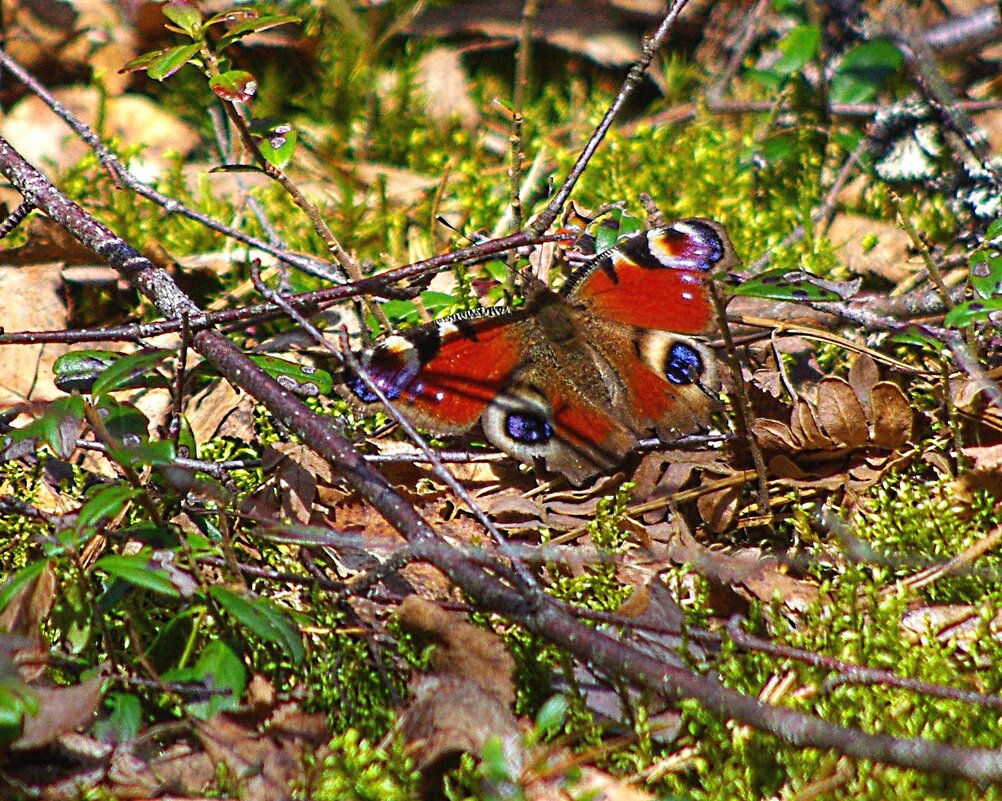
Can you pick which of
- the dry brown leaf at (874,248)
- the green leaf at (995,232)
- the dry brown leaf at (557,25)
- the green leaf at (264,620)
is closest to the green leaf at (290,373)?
the green leaf at (264,620)

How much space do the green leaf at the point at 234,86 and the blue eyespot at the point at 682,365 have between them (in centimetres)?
155

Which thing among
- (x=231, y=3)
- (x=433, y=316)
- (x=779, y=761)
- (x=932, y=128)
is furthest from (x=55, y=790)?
A: (x=231, y=3)

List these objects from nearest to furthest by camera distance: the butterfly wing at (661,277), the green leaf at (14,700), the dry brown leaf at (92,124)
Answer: the green leaf at (14,700) → the butterfly wing at (661,277) → the dry brown leaf at (92,124)

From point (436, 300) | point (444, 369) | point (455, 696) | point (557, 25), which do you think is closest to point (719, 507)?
point (444, 369)

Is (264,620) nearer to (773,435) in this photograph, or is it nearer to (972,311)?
(773,435)

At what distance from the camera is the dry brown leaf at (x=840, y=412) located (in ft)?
10.1

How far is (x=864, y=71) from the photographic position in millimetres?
4371

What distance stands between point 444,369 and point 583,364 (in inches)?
18.4

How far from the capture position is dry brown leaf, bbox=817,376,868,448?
3.07 m

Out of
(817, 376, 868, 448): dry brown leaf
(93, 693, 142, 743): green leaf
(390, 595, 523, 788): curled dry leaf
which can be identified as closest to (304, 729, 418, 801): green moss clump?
(390, 595, 523, 788): curled dry leaf

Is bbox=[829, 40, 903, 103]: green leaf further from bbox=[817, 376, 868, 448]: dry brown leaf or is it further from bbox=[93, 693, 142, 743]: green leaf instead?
bbox=[93, 693, 142, 743]: green leaf

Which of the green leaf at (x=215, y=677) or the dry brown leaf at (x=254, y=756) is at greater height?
the green leaf at (x=215, y=677)

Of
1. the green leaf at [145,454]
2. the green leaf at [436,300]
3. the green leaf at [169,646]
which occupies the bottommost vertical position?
the green leaf at [169,646]

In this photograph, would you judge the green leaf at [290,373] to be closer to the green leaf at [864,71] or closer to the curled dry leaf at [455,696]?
the curled dry leaf at [455,696]
